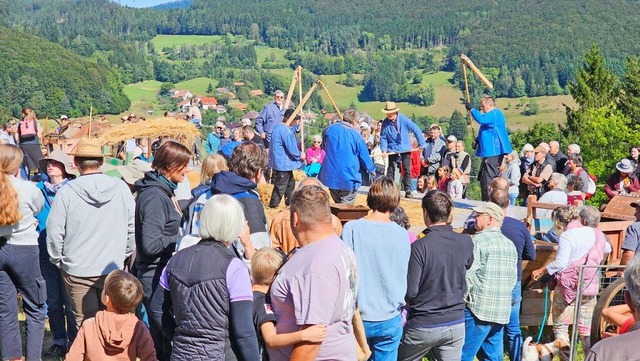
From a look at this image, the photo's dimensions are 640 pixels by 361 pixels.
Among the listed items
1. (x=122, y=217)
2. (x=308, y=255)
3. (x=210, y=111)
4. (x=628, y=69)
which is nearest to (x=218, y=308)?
(x=308, y=255)

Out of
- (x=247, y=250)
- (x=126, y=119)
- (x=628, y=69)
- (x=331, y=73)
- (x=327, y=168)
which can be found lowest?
(x=331, y=73)

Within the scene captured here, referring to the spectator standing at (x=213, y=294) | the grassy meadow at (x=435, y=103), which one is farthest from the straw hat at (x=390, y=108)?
the grassy meadow at (x=435, y=103)

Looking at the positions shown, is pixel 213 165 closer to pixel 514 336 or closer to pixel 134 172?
pixel 134 172

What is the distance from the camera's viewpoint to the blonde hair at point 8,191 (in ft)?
18.5

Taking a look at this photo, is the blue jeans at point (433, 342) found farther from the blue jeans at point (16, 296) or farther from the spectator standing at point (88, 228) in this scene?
the blue jeans at point (16, 296)

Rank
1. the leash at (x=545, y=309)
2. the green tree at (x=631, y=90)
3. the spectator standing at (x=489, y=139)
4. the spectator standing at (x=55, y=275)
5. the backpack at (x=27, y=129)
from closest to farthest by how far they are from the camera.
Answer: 1. the spectator standing at (x=55, y=275)
2. the leash at (x=545, y=309)
3. the spectator standing at (x=489, y=139)
4. the backpack at (x=27, y=129)
5. the green tree at (x=631, y=90)

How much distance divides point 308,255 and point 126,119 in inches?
644

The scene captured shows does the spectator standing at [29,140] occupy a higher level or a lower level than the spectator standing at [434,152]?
higher

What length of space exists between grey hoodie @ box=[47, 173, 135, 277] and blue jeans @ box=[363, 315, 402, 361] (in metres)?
1.92

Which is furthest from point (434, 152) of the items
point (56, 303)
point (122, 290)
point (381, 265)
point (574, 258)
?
point (122, 290)

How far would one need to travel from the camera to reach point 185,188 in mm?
7586

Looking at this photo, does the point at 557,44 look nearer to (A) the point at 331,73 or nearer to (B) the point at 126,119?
(A) the point at 331,73

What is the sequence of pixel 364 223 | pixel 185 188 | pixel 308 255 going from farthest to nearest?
pixel 185 188 < pixel 364 223 < pixel 308 255

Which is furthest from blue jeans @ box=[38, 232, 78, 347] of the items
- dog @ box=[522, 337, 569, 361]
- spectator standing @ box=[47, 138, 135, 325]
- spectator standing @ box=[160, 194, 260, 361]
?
dog @ box=[522, 337, 569, 361]
